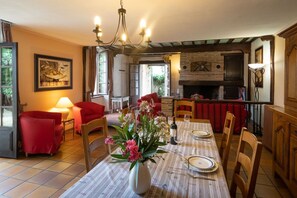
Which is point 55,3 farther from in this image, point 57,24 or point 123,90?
point 123,90

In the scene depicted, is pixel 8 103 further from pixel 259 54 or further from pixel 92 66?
pixel 259 54

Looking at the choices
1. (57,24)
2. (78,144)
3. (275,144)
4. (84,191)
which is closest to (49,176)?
(78,144)

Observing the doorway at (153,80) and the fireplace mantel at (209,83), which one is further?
the doorway at (153,80)

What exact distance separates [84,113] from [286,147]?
156 inches

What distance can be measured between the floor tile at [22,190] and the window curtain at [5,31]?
8.16 feet

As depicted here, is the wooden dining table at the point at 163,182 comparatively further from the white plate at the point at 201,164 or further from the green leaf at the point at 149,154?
the green leaf at the point at 149,154

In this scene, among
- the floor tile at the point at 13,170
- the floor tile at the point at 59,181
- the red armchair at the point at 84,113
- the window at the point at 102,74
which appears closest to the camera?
the floor tile at the point at 59,181

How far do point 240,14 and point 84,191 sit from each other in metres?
3.20

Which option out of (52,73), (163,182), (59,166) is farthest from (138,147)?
(52,73)

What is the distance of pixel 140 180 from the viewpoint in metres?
1.07

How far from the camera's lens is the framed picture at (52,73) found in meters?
4.18

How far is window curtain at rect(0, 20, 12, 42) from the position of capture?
3.33m

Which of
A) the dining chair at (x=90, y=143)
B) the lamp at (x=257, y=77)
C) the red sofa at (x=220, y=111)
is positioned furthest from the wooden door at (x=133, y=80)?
the dining chair at (x=90, y=143)

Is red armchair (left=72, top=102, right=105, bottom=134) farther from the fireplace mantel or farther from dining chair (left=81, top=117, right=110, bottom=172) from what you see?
the fireplace mantel
